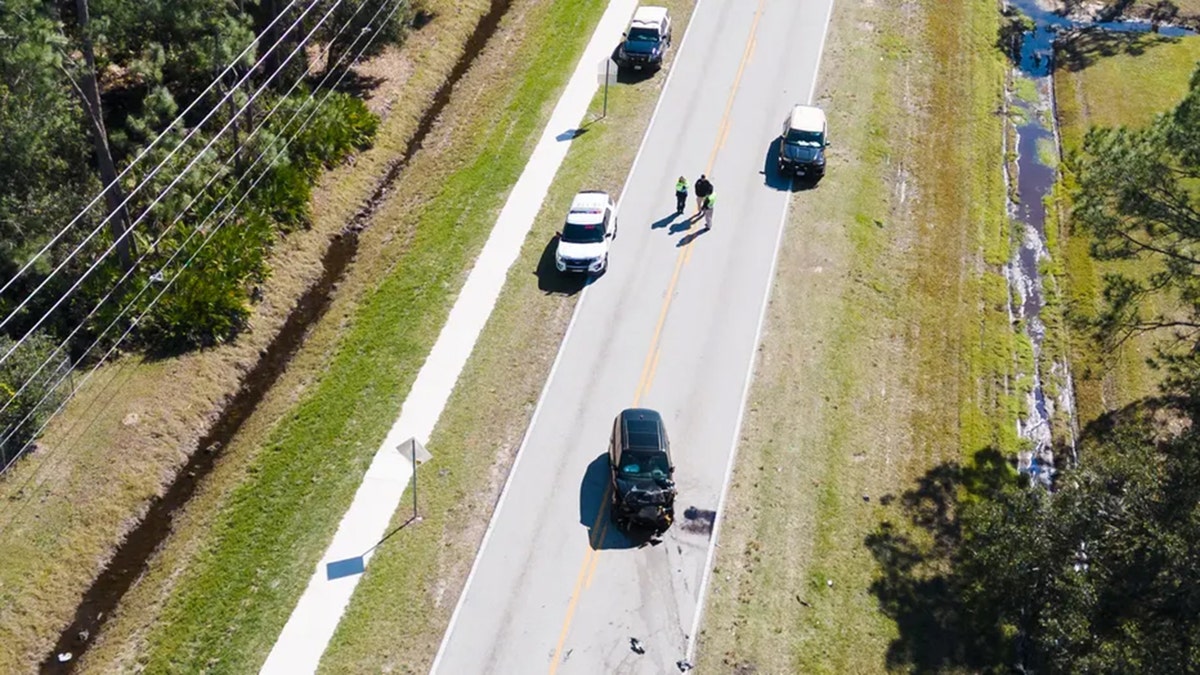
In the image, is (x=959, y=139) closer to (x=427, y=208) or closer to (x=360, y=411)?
(x=427, y=208)

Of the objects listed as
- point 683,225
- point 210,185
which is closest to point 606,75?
point 683,225

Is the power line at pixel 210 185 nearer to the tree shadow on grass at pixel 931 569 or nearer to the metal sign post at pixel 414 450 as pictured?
the metal sign post at pixel 414 450

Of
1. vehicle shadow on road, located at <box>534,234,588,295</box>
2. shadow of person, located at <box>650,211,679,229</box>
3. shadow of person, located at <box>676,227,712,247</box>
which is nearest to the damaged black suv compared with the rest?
vehicle shadow on road, located at <box>534,234,588,295</box>

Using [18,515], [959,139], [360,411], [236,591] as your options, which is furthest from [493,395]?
[959,139]

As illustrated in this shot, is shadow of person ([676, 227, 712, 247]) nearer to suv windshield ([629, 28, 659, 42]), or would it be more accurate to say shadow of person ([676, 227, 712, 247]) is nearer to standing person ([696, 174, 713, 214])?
standing person ([696, 174, 713, 214])

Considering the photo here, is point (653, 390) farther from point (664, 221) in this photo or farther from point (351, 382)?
point (351, 382)
